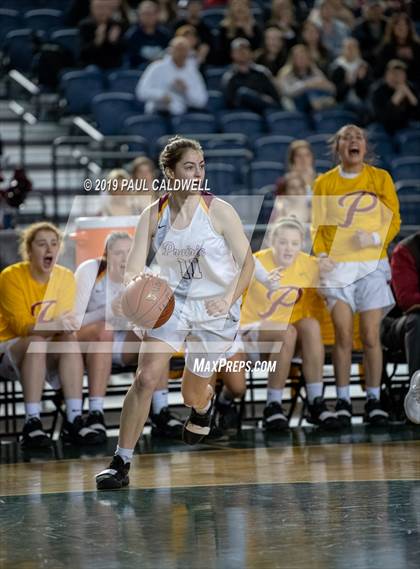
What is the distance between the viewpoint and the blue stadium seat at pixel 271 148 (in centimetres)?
1101

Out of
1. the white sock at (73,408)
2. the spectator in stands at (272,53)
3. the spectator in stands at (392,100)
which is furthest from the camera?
the spectator in stands at (272,53)

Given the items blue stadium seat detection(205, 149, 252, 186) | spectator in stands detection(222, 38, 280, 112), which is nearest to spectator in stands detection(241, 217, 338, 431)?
blue stadium seat detection(205, 149, 252, 186)

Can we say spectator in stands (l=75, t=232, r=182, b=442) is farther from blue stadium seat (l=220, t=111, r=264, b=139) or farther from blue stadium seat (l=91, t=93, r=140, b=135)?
blue stadium seat (l=220, t=111, r=264, b=139)

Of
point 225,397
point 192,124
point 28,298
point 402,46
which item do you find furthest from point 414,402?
point 402,46

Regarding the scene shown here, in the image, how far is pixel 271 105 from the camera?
1191 centimetres

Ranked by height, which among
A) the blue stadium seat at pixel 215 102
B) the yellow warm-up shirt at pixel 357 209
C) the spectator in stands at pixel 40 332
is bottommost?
the spectator in stands at pixel 40 332

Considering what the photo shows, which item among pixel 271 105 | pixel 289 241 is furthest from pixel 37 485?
pixel 271 105

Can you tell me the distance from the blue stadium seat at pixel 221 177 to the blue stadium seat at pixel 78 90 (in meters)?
1.87

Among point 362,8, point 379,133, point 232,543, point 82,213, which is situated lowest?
point 232,543

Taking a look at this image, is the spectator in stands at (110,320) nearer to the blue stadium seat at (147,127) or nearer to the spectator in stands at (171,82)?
the blue stadium seat at (147,127)

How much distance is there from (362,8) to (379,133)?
10.5 ft

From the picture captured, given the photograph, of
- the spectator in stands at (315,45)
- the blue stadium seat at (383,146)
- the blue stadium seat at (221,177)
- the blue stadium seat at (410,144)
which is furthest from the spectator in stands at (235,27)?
the blue stadium seat at (221,177)

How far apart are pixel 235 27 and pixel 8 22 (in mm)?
2486

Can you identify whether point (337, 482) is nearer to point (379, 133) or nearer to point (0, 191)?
point (0, 191)
